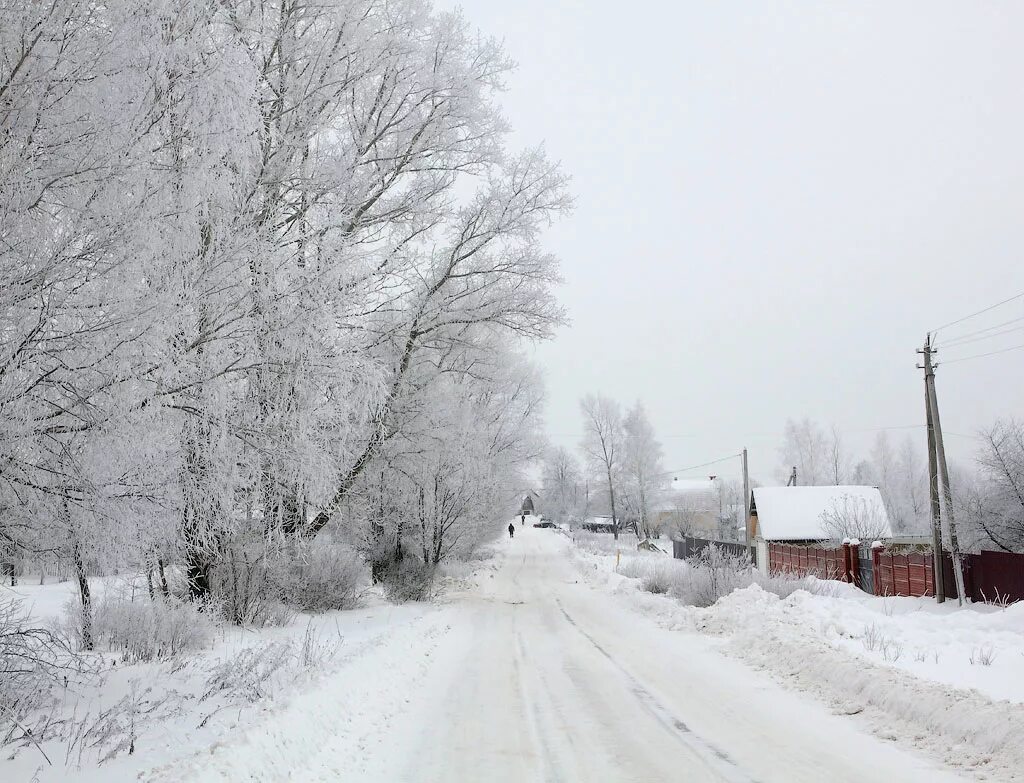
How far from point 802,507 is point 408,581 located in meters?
30.9

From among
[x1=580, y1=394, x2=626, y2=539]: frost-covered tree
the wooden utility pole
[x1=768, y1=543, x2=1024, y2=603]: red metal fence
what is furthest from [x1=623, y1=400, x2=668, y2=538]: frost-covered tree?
the wooden utility pole

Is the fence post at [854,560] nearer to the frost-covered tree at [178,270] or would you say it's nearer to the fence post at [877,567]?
the fence post at [877,567]

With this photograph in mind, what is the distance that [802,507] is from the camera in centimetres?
4294

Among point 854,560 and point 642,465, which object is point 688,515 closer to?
point 642,465

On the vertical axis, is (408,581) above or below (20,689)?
below

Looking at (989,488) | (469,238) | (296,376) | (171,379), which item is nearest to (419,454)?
(469,238)

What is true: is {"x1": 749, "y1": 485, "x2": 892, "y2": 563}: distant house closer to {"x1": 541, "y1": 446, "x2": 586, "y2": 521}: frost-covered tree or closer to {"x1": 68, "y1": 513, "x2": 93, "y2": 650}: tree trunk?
{"x1": 68, "y1": 513, "x2": 93, "y2": 650}: tree trunk

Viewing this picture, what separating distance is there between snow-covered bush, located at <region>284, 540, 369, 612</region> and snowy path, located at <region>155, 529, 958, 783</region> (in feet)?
11.1

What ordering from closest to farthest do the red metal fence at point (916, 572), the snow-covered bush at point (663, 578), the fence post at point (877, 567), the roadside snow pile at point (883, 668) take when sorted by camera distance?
the roadside snow pile at point (883, 668) → the snow-covered bush at point (663, 578) → the red metal fence at point (916, 572) → the fence post at point (877, 567)

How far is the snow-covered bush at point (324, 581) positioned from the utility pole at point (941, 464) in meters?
16.1

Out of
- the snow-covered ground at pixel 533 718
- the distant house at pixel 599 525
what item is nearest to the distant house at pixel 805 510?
the snow-covered ground at pixel 533 718

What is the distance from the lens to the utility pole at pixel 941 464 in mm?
20594

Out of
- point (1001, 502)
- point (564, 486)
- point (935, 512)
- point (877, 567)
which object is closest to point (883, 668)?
point (935, 512)

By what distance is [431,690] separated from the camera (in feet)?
29.2
